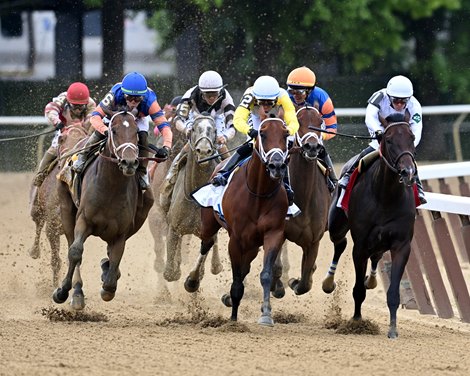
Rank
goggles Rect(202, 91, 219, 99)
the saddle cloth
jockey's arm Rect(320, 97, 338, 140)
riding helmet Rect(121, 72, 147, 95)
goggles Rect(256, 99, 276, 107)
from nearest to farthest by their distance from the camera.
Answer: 1. goggles Rect(256, 99, 276, 107)
2. the saddle cloth
3. riding helmet Rect(121, 72, 147, 95)
4. jockey's arm Rect(320, 97, 338, 140)
5. goggles Rect(202, 91, 219, 99)

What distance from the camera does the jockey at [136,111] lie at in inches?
456

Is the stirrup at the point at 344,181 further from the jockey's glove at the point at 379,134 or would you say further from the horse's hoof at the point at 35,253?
the horse's hoof at the point at 35,253

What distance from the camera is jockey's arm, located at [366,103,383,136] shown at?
10852 millimetres

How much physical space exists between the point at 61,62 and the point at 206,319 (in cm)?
1496

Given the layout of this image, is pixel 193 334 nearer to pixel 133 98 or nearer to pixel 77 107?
pixel 133 98

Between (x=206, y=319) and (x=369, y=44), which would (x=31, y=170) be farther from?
(x=206, y=319)

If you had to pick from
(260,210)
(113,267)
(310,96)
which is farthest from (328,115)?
(113,267)

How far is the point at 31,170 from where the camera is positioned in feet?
71.3

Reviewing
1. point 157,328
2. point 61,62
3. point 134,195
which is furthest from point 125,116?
point 61,62

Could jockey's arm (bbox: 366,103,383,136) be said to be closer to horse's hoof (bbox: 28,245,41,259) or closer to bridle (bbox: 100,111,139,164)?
bridle (bbox: 100,111,139,164)

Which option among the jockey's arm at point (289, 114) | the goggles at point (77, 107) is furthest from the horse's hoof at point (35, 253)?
the jockey's arm at point (289, 114)

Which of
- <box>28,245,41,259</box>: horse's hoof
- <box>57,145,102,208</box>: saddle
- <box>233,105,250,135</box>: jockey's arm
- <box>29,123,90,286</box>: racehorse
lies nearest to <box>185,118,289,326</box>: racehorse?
<box>233,105,250,135</box>: jockey's arm

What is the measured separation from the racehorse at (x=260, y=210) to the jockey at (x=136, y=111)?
1.17 m

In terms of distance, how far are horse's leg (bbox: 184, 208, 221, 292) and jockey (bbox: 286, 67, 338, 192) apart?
1174 millimetres
